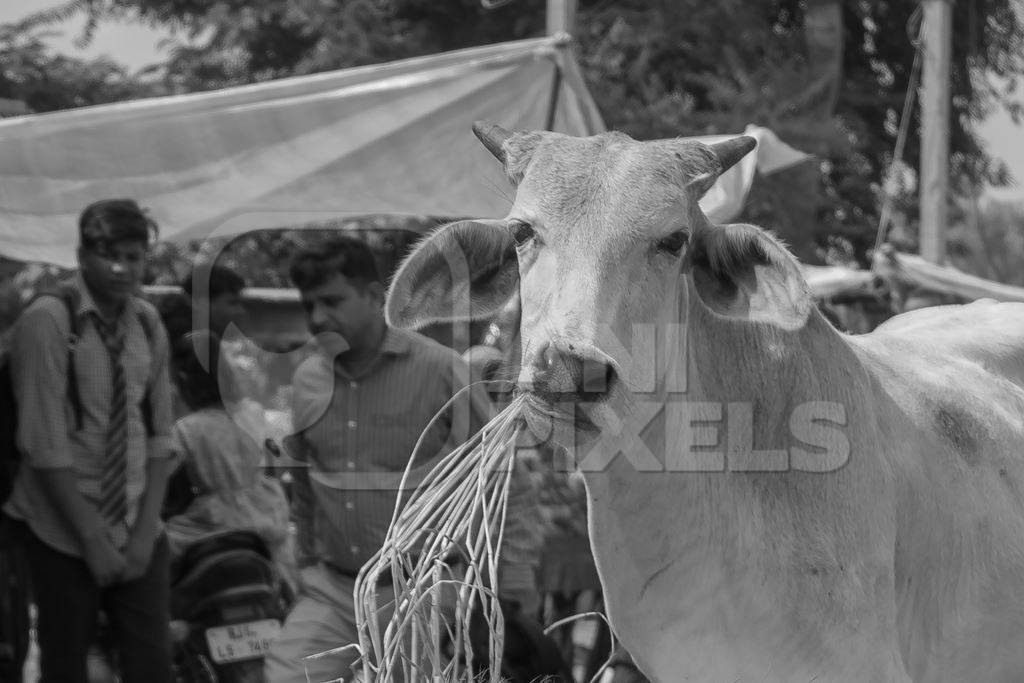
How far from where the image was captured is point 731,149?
328cm

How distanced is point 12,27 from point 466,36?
6002mm

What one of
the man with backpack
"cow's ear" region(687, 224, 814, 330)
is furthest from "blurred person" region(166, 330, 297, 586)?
"cow's ear" region(687, 224, 814, 330)

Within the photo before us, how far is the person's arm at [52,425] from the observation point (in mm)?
4586

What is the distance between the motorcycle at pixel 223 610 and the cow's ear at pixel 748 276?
2683 millimetres

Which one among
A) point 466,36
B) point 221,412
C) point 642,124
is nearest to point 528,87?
point 221,412

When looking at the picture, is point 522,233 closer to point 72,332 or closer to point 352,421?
point 352,421

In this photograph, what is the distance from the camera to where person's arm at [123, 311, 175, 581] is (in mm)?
4719

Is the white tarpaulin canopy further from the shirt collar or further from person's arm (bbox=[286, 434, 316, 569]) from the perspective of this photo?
person's arm (bbox=[286, 434, 316, 569])

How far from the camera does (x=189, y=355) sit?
19.7 ft

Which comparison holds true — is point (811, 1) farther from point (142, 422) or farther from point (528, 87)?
point (142, 422)

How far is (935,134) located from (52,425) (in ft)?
33.2

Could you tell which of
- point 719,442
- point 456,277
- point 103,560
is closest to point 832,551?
point 719,442

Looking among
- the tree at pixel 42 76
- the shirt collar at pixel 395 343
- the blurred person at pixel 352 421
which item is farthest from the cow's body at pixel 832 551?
the tree at pixel 42 76

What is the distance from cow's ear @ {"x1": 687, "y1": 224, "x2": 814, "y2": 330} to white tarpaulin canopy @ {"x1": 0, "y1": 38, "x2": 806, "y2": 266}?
5.87 feet
